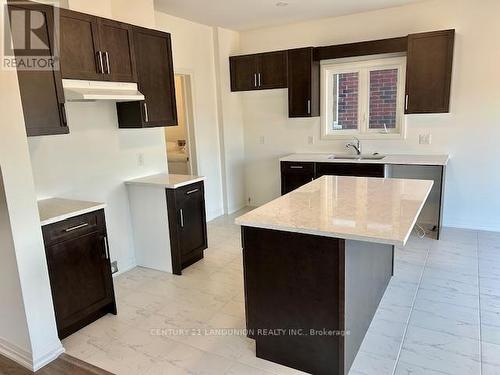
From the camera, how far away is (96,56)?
2951mm

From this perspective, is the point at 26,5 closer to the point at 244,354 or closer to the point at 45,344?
the point at 45,344

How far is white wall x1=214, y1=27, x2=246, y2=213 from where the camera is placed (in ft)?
16.8

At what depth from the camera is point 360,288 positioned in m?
2.23

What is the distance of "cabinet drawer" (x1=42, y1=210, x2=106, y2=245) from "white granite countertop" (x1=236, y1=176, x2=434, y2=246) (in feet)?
3.99

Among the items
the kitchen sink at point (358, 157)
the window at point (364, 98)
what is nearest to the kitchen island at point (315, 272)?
the kitchen sink at point (358, 157)

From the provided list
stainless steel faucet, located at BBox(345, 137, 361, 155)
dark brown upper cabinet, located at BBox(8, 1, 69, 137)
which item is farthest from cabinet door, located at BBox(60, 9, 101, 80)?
stainless steel faucet, located at BBox(345, 137, 361, 155)

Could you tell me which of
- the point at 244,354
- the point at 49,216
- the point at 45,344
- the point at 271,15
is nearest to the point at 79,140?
the point at 49,216

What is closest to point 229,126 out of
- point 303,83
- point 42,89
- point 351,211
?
point 303,83

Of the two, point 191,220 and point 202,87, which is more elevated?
point 202,87

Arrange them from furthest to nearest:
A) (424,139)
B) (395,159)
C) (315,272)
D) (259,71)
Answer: (259,71) < (424,139) < (395,159) < (315,272)

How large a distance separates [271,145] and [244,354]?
12.0 ft

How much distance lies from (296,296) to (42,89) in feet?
7.08

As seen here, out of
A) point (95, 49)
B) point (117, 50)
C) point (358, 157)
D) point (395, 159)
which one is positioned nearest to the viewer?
point (95, 49)

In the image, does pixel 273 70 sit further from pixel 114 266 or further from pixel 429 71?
pixel 114 266
